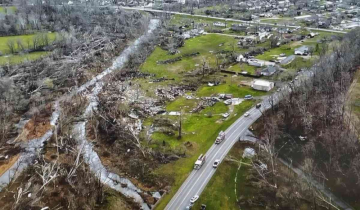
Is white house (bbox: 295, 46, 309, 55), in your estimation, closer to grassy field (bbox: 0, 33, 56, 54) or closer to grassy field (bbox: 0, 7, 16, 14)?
grassy field (bbox: 0, 33, 56, 54)

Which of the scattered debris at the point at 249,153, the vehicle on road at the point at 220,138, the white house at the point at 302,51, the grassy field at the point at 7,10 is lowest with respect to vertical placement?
the scattered debris at the point at 249,153

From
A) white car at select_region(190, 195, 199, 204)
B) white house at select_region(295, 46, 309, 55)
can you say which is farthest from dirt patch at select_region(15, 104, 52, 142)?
white house at select_region(295, 46, 309, 55)

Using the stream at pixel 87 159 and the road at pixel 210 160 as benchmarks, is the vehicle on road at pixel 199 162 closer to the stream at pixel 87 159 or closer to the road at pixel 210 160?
the road at pixel 210 160

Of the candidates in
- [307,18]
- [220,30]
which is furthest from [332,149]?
[307,18]

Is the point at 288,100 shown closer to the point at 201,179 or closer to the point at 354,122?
the point at 354,122

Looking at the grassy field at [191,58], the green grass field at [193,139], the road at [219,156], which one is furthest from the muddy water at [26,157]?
the grassy field at [191,58]
